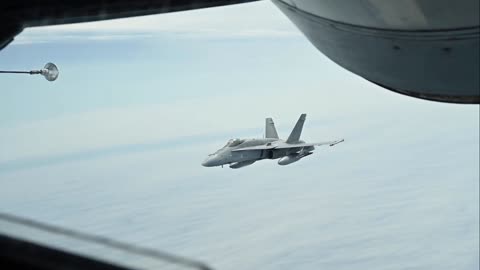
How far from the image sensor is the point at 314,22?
386 centimetres

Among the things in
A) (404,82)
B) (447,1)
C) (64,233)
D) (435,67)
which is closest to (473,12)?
(447,1)

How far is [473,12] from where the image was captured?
291 cm

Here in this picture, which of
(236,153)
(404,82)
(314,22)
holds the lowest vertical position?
(236,153)

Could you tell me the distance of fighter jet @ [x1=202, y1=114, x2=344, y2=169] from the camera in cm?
861

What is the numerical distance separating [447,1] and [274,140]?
236 inches

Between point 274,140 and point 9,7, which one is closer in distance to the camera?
point 9,7

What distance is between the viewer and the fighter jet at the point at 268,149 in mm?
8609

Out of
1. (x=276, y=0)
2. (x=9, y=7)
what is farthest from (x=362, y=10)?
(x=9, y=7)

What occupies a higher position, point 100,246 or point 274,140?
point 100,246

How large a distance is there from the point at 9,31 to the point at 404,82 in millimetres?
2568

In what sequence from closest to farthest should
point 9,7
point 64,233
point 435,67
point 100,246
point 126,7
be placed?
point 100,246 < point 64,233 < point 435,67 < point 9,7 < point 126,7

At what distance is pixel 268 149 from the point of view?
868cm

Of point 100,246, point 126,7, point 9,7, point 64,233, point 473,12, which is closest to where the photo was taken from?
point 100,246

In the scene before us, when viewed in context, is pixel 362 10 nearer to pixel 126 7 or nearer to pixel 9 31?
pixel 126 7
